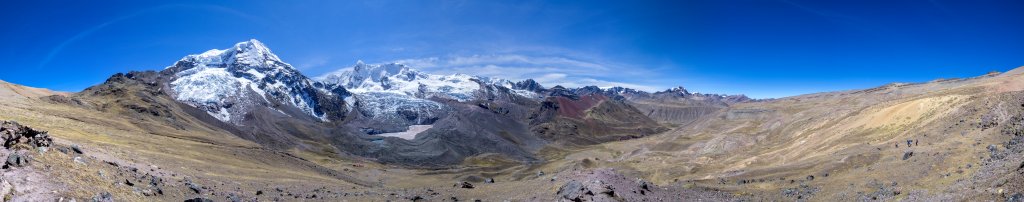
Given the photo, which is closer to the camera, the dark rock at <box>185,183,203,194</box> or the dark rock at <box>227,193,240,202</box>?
the dark rock at <box>227,193,240,202</box>

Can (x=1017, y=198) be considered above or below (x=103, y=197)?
above

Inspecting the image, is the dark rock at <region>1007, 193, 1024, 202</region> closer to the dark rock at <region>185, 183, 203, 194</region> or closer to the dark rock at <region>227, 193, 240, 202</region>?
the dark rock at <region>227, 193, 240, 202</region>

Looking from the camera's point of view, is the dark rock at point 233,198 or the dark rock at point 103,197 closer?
the dark rock at point 103,197

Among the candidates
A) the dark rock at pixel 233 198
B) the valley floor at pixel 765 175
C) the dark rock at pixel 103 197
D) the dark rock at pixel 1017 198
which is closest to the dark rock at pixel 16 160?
the valley floor at pixel 765 175

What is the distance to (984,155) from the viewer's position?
139ft

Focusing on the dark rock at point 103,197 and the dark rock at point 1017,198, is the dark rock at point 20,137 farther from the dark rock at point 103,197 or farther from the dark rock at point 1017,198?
the dark rock at point 1017,198

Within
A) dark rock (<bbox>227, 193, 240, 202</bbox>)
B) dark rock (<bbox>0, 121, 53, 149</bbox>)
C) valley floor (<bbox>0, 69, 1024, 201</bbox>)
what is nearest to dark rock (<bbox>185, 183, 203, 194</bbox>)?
valley floor (<bbox>0, 69, 1024, 201</bbox>)

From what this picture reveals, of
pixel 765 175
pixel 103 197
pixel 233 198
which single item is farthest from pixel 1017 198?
pixel 233 198

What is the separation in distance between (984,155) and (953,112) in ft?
83.4

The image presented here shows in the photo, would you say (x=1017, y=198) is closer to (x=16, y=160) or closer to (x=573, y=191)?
(x=573, y=191)

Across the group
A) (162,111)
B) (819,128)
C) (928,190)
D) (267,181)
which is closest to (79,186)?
(267,181)

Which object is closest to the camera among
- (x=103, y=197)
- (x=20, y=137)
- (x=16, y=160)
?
(x=16, y=160)

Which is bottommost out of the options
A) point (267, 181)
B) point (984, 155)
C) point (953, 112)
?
point (267, 181)

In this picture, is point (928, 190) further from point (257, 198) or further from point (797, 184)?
point (257, 198)
